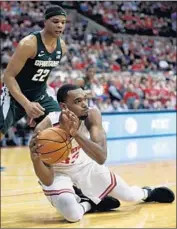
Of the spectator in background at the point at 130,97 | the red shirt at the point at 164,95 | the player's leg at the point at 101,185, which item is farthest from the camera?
the red shirt at the point at 164,95

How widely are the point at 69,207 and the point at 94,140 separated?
3.57ft

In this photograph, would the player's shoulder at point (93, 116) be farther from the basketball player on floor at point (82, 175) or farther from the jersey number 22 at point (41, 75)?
the jersey number 22 at point (41, 75)

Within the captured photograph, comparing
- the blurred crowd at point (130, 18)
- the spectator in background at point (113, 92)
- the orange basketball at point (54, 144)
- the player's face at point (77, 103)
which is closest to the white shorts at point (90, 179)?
the player's face at point (77, 103)

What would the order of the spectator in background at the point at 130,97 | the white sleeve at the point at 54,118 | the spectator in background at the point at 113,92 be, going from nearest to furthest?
1. the white sleeve at the point at 54,118
2. the spectator in background at the point at 113,92
3. the spectator in background at the point at 130,97

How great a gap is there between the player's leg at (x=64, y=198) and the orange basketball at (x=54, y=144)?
1386 mm

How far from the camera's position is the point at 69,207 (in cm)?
410

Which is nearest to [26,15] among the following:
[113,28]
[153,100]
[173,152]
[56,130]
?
[113,28]

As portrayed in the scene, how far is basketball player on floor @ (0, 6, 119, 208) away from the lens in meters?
3.39

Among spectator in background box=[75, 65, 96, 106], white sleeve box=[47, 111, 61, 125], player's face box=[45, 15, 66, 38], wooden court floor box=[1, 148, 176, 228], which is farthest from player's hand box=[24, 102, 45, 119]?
spectator in background box=[75, 65, 96, 106]

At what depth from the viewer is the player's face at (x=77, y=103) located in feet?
10.1

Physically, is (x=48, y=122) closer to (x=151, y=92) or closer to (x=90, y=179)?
(x=90, y=179)

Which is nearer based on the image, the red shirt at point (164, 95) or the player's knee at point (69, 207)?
the player's knee at point (69, 207)

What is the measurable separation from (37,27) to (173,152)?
14.9 feet

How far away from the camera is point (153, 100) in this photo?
12883 millimetres
